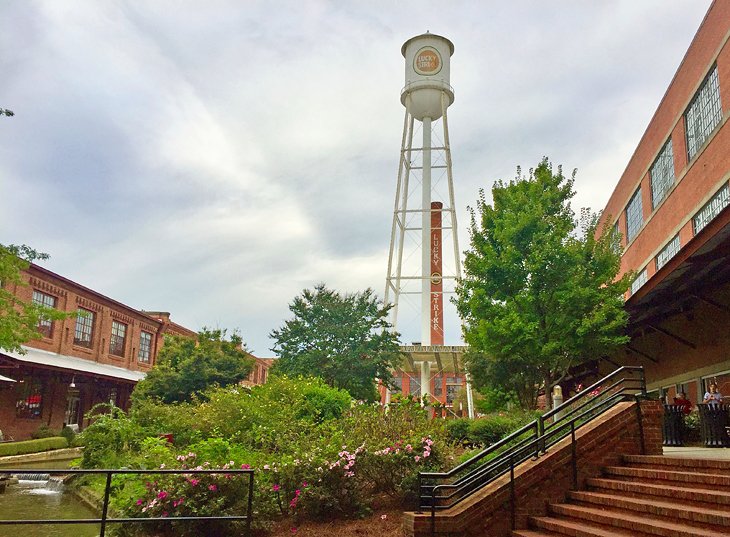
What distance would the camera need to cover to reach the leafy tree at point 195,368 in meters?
31.1

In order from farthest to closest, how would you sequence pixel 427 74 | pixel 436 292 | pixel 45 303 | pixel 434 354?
1. pixel 436 292
2. pixel 427 74
3. pixel 434 354
4. pixel 45 303

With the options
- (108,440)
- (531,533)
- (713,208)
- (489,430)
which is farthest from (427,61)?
(531,533)

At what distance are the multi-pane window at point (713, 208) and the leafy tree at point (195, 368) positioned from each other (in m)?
20.5

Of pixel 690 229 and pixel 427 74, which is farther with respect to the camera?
pixel 427 74

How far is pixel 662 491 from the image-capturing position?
26.0 ft

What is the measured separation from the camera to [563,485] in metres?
9.30

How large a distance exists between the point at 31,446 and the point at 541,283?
2052 centimetres

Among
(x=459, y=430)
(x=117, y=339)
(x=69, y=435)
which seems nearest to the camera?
(x=459, y=430)

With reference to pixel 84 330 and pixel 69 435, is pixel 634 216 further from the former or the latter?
pixel 84 330

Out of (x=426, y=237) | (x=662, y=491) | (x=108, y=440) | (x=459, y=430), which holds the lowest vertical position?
(x=662, y=491)

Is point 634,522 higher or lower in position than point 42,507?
higher

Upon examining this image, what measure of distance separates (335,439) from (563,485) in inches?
156

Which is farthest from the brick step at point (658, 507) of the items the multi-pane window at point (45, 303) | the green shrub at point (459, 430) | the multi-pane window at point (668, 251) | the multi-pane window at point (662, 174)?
the multi-pane window at point (45, 303)

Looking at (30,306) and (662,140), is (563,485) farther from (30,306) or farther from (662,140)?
(662,140)
